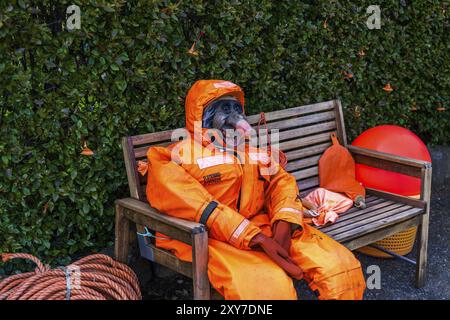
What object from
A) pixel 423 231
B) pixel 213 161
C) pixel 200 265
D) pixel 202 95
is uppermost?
pixel 202 95

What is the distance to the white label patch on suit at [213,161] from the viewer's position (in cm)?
316

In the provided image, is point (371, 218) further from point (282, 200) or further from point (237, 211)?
point (237, 211)

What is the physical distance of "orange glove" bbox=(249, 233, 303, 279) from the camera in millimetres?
2908

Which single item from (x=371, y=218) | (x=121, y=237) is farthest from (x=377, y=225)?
(x=121, y=237)

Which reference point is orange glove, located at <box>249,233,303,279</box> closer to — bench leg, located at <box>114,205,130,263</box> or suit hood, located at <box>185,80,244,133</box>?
suit hood, located at <box>185,80,244,133</box>

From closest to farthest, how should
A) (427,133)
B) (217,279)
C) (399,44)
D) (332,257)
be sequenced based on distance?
(217,279) < (332,257) < (399,44) < (427,133)

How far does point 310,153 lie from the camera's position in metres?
4.23

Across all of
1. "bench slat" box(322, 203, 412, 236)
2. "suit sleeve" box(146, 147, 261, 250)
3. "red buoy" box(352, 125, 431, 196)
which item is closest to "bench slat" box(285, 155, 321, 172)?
"red buoy" box(352, 125, 431, 196)

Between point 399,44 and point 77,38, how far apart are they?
2992 mm

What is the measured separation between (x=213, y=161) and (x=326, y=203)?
1.05m

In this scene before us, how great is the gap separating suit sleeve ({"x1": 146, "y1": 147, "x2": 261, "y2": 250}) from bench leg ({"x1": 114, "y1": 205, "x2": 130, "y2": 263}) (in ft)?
1.28

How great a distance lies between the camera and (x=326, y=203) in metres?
3.90
